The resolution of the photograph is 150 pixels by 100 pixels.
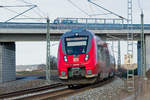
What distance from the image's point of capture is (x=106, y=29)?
33438 millimetres

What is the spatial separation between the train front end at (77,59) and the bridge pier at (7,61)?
57.6 feet

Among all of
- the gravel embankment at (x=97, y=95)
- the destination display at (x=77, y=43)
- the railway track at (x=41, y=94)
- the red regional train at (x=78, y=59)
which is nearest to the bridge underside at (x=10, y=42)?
the red regional train at (x=78, y=59)

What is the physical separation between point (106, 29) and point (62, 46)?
54.5ft

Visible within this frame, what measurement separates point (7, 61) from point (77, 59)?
20.2 metres

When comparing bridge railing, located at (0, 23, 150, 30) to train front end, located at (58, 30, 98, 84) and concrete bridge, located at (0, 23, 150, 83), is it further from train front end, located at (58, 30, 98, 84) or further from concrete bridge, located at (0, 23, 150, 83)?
train front end, located at (58, 30, 98, 84)

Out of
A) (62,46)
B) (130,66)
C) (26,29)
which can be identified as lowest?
(130,66)

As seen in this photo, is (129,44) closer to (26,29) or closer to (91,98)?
(91,98)

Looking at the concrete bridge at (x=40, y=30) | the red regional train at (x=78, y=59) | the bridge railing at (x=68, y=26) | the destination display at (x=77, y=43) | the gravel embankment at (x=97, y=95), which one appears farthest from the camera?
the bridge railing at (x=68, y=26)

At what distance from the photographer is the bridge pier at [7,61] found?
3353 centimetres

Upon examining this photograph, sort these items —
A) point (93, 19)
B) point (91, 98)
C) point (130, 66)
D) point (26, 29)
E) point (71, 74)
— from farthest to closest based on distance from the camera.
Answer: point (93, 19)
point (26, 29)
point (71, 74)
point (130, 66)
point (91, 98)

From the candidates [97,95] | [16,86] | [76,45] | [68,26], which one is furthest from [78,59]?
[68,26]

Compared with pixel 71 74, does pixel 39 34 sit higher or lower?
higher

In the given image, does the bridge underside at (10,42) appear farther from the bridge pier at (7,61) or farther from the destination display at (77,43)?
the destination display at (77,43)

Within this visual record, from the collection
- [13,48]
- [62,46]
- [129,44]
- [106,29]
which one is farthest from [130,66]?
[13,48]
